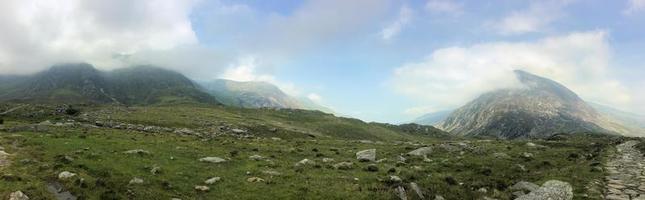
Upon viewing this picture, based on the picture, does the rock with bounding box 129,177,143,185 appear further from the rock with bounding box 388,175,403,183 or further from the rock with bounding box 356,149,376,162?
the rock with bounding box 356,149,376,162

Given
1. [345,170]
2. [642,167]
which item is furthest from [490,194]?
[642,167]

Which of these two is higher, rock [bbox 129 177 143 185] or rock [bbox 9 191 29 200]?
rock [bbox 129 177 143 185]

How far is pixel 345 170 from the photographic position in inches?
1292

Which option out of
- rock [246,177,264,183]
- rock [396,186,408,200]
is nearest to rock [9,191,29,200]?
rock [246,177,264,183]

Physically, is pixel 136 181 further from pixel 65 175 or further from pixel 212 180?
pixel 212 180

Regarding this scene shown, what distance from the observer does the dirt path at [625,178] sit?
84.8 ft

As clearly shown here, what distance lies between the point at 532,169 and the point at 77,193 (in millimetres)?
30790

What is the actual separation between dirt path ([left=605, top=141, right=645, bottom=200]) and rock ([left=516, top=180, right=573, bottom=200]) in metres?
1.93

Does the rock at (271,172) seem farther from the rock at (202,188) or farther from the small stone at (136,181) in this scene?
the small stone at (136,181)

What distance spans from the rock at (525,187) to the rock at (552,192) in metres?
0.59

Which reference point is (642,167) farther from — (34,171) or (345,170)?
(34,171)

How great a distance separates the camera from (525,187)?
27.4 meters

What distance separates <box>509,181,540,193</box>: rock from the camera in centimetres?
2693

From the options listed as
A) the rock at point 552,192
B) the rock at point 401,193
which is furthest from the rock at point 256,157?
the rock at point 552,192
